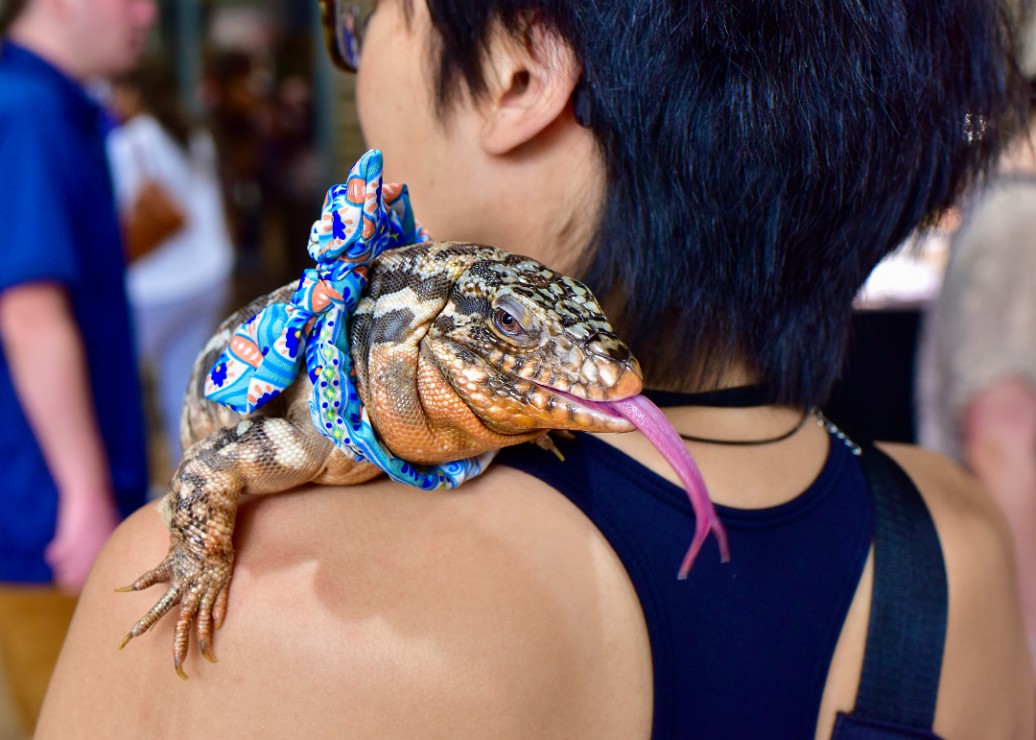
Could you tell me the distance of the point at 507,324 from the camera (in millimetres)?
869

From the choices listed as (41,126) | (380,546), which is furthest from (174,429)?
(380,546)

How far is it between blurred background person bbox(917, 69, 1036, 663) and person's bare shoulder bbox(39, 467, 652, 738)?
5.58 ft

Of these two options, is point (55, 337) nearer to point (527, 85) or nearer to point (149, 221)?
point (149, 221)

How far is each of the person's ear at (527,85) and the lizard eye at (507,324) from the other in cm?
25

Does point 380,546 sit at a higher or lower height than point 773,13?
lower

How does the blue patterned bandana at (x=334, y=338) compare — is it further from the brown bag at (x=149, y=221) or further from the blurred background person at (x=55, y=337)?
the brown bag at (x=149, y=221)

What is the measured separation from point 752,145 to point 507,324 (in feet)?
1.05

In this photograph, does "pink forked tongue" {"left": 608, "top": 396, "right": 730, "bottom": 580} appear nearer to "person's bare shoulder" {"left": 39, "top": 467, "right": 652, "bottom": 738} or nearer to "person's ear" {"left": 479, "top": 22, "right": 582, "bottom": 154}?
"person's bare shoulder" {"left": 39, "top": 467, "right": 652, "bottom": 738}

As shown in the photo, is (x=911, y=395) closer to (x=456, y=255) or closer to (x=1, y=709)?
(x=456, y=255)

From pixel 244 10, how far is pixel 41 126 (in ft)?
16.1

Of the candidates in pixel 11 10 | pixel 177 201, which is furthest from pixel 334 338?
pixel 177 201

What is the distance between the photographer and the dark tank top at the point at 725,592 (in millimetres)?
989

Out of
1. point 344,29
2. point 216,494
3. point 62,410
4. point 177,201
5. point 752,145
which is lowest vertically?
point 62,410

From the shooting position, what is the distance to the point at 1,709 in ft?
9.02
